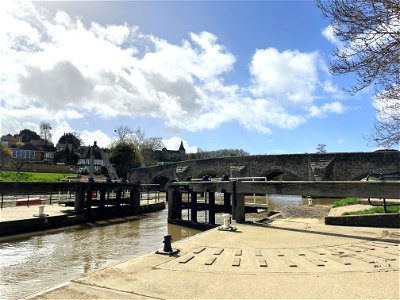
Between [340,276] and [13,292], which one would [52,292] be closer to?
[13,292]

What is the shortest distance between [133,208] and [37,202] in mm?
6895

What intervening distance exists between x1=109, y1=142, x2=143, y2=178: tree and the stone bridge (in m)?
13.2

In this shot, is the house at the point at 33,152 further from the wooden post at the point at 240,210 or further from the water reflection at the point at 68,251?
the wooden post at the point at 240,210

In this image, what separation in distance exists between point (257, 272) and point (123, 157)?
5780 centimetres

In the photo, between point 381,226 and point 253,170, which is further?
point 253,170

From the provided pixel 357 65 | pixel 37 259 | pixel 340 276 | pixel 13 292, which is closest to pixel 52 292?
pixel 13 292

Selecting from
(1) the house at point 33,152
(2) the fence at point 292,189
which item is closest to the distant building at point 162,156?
(1) the house at point 33,152

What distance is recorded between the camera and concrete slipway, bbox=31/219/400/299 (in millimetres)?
4887

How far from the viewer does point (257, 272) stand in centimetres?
597

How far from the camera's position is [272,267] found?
632cm

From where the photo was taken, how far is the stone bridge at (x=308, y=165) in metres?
34.8

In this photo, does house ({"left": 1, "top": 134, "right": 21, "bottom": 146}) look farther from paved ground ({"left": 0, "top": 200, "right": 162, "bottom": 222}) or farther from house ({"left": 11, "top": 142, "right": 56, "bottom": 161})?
paved ground ({"left": 0, "top": 200, "right": 162, "bottom": 222})

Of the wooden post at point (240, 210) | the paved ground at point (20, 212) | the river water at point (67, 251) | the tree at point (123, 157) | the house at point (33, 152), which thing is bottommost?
the river water at point (67, 251)

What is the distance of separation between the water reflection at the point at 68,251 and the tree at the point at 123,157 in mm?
43569
